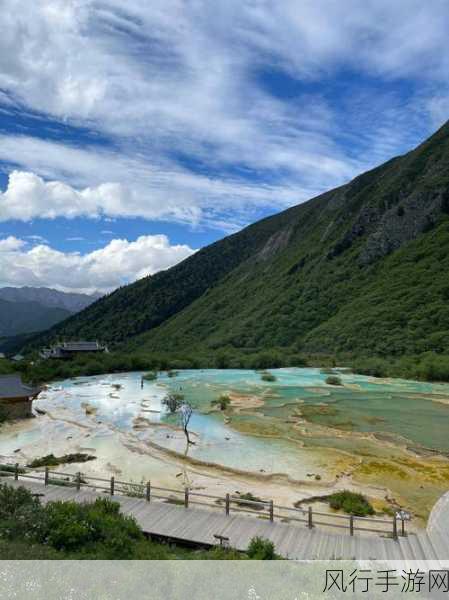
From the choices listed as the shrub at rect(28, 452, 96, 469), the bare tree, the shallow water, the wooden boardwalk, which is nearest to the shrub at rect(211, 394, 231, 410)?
the shallow water

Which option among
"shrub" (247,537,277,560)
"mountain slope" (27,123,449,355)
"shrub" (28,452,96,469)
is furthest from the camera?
"mountain slope" (27,123,449,355)

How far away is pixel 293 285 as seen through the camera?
408ft

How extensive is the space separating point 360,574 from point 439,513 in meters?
7.18

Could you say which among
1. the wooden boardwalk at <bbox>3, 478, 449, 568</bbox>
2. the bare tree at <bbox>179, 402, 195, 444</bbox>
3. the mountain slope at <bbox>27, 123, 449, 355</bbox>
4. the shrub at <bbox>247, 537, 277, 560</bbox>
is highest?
the mountain slope at <bbox>27, 123, 449, 355</bbox>

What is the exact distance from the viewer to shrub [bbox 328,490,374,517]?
18.5 metres

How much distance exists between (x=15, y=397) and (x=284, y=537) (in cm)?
3341

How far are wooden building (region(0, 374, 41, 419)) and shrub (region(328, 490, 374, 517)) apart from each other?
97.9 ft

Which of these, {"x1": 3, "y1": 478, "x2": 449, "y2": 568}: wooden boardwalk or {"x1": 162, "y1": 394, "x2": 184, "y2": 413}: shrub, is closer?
{"x1": 3, "y1": 478, "x2": 449, "y2": 568}: wooden boardwalk

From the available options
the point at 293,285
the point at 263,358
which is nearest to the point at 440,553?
the point at 263,358

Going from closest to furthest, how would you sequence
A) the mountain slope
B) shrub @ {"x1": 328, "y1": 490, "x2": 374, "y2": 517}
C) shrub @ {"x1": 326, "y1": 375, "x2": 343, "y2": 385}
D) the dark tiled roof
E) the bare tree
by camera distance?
shrub @ {"x1": 328, "y1": 490, "x2": 374, "y2": 517} → the bare tree → the dark tiled roof → shrub @ {"x1": 326, "y1": 375, "x2": 343, "y2": 385} → the mountain slope

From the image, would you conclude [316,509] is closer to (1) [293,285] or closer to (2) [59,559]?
(2) [59,559]

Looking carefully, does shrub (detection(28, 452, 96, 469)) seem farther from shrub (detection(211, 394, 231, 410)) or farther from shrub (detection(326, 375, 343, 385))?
shrub (detection(326, 375, 343, 385))

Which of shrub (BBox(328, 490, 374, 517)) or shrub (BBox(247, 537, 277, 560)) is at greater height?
shrub (BBox(247, 537, 277, 560))

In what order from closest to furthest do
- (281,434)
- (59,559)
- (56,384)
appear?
(59,559), (281,434), (56,384)
